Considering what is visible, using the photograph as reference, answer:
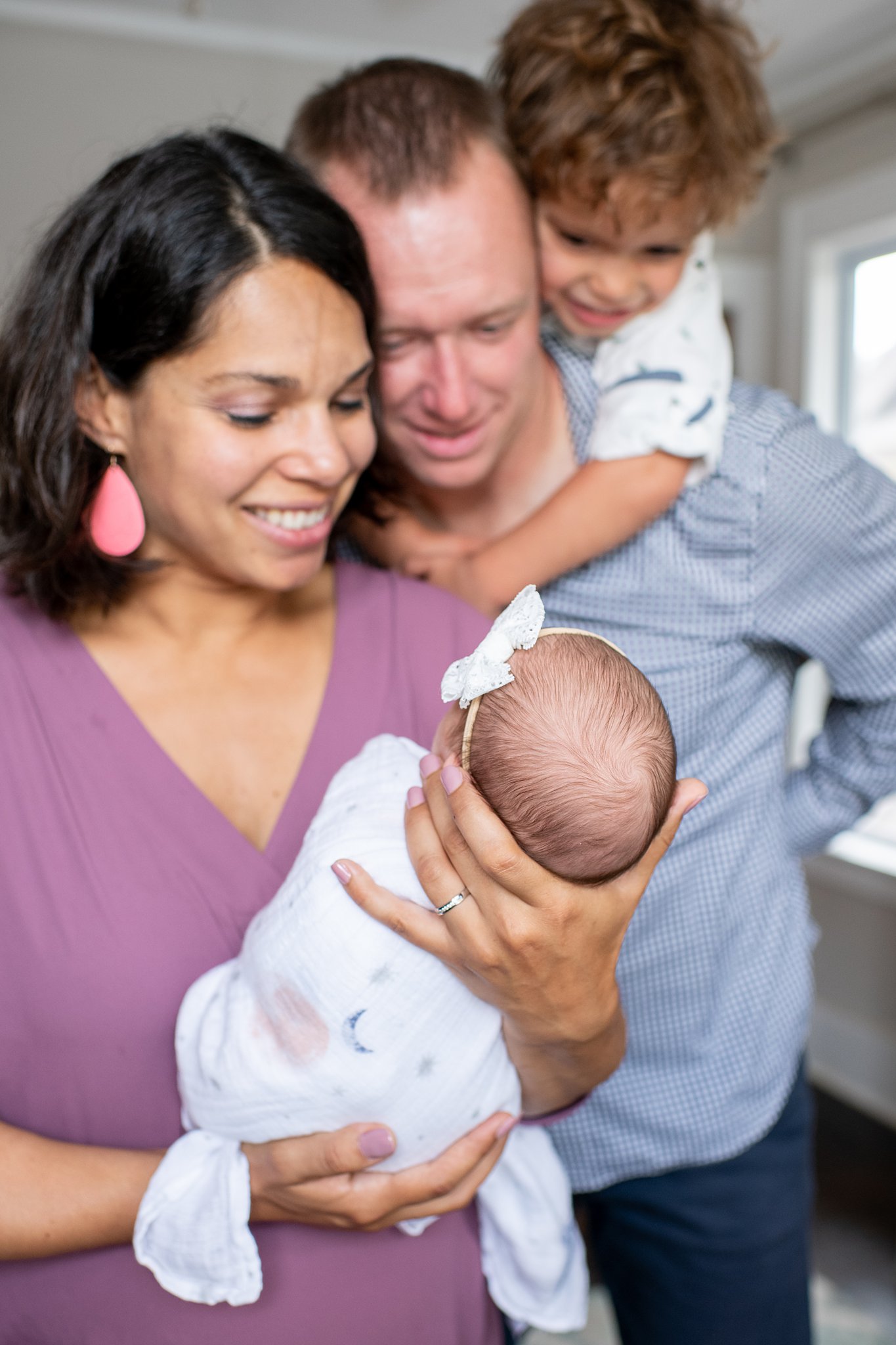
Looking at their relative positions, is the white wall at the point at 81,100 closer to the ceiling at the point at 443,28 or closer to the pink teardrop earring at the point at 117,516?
the ceiling at the point at 443,28

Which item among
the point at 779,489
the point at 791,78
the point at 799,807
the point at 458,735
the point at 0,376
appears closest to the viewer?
the point at 458,735

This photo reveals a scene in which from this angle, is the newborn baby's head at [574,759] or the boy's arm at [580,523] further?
the boy's arm at [580,523]

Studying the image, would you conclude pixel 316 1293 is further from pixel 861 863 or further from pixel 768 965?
pixel 861 863

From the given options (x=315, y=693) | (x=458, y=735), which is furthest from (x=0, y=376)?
(x=458, y=735)

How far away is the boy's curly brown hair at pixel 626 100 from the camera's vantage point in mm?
1495

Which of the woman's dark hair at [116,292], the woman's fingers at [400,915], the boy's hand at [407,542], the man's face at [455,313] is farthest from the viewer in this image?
the boy's hand at [407,542]

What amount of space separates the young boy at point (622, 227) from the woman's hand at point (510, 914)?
53 centimetres

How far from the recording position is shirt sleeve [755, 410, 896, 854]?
1.49 metres

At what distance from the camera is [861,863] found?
12.1 ft

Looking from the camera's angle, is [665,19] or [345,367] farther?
[665,19]

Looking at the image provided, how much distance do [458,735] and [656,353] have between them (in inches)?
30.5

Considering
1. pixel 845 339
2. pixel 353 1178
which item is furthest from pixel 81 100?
pixel 353 1178

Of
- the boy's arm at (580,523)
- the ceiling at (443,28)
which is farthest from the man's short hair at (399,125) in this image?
the ceiling at (443,28)

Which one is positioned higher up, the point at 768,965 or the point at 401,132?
the point at 401,132
